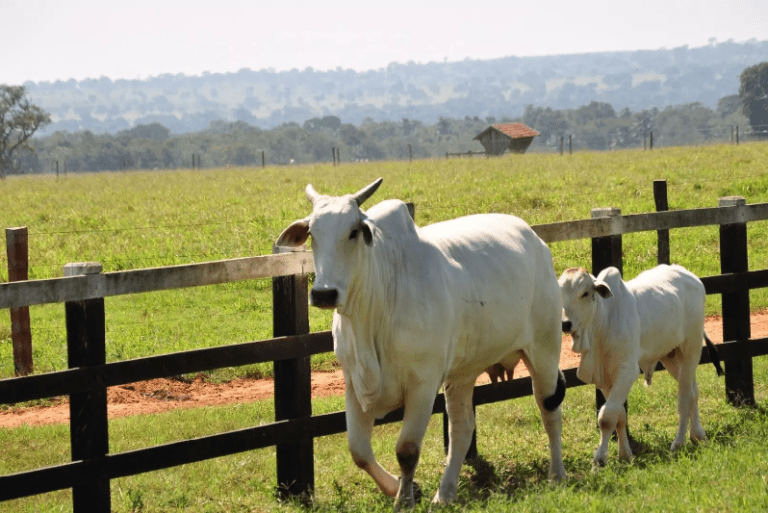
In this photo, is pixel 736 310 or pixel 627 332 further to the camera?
pixel 736 310

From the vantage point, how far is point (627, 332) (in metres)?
7.31

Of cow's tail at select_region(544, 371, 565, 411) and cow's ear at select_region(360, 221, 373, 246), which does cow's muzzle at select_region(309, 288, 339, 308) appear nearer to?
cow's ear at select_region(360, 221, 373, 246)

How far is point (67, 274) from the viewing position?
18.8ft

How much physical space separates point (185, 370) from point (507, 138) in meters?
83.4

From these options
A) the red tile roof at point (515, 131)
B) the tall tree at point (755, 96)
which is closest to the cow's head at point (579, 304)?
the red tile roof at point (515, 131)

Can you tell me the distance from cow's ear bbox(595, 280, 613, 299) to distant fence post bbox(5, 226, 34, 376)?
6347mm

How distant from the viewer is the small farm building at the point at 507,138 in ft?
286

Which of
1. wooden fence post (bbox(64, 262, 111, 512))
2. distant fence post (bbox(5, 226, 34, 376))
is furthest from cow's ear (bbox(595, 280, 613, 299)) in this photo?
distant fence post (bbox(5, 226, 34, 376))

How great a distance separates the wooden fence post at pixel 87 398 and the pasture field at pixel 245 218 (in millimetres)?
5851

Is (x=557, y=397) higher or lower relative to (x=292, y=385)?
lower

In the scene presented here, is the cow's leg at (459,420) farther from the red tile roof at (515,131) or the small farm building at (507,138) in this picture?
the red tile roof at (515,131)

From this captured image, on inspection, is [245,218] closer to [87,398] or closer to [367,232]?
[87,398]

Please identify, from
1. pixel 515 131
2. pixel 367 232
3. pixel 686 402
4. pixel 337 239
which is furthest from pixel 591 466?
pixel 515 131

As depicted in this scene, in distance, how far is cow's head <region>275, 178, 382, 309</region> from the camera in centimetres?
540
